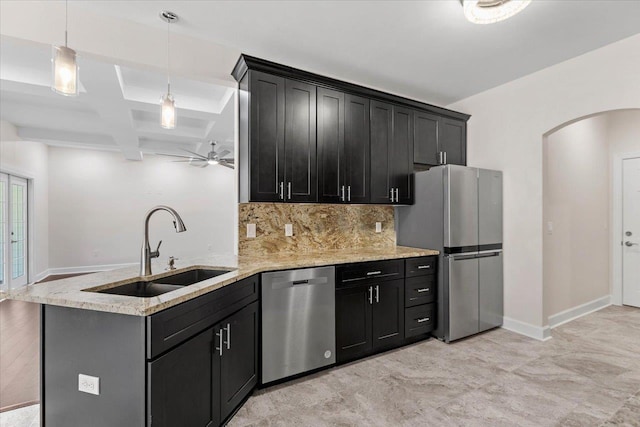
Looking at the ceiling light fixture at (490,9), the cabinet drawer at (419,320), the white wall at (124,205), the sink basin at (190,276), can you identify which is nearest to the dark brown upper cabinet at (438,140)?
the ceiling light fixture at (490,9)

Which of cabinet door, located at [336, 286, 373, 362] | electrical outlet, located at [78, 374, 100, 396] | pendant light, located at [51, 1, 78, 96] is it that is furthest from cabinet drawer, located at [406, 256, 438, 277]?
pendant light, located at [51, 1, 78, 96]

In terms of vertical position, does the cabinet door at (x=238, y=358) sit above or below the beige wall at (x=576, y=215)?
below

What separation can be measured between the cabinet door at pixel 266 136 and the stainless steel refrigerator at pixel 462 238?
5.58 ft

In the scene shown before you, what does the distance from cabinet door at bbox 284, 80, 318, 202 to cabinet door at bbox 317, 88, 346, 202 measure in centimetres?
8

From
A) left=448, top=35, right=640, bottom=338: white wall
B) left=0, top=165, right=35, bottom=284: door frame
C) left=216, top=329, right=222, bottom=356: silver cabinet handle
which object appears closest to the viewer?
left=216, top=329, right=222, bottom=356: silver cabinet handle

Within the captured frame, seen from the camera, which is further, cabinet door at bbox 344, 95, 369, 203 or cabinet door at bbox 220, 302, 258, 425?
cabinet door at bbox 344, 95, 369, 203

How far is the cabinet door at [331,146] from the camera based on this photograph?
309cm

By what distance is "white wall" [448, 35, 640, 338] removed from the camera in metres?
2.87

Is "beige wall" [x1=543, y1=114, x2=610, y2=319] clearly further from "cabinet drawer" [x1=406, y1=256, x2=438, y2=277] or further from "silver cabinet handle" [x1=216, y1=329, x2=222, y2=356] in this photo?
"silver cabinet handle" [x1=216, y1=329, x2=222, y2=356]

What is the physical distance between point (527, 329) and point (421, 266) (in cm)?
142

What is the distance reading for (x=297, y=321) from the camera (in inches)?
101

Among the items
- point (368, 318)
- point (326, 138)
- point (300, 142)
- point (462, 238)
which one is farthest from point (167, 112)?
point (462, 238)

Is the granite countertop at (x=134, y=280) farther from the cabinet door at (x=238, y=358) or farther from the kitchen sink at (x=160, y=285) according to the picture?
the cabinet door at (x=238, y=358)

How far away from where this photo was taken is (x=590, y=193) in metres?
4.37
